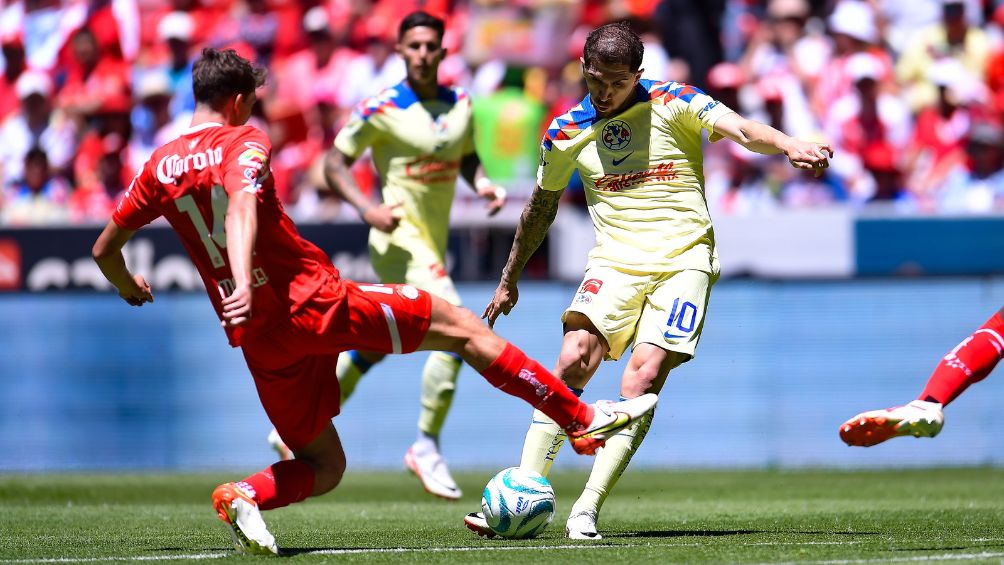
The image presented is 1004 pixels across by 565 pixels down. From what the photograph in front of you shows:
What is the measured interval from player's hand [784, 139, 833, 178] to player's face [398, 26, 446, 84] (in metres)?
4.09

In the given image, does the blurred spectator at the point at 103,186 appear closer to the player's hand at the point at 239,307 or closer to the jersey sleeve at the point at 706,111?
the jersey sleeve at the point at 706,111

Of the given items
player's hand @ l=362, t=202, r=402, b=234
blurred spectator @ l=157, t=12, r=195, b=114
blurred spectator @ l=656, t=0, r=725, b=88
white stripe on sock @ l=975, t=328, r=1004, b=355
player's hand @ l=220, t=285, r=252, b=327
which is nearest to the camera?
player's hand @ l=220, t=285, r=252, b=327

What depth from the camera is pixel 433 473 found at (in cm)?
983

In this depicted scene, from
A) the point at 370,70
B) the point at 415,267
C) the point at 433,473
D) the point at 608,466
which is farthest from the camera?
the point at 370,70

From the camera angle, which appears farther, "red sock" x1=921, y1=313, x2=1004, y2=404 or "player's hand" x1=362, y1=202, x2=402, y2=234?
"player's hand" x1=362, y1=202, x2=402, y2=234

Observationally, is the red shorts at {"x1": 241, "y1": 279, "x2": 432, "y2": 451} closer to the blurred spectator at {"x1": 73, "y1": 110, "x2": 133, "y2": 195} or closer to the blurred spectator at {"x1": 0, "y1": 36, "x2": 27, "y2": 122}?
the blurred spectator at {"x1": 73, "y1": 110, "x2": 133, "y2": 195}

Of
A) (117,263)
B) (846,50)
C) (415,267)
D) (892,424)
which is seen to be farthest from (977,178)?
(117,263)

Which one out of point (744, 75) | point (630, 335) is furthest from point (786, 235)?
point (630, 335)

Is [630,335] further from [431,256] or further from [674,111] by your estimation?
[431,256]

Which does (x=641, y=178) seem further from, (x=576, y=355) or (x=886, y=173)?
(x=886, y=173)

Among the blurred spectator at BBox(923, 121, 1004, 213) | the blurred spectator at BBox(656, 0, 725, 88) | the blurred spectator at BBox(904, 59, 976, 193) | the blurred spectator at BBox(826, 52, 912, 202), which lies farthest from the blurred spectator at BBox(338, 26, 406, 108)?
the blurred spectator at BBox(923, 121, 1004, 213)

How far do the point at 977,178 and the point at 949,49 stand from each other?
2010mm

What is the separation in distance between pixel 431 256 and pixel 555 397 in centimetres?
395

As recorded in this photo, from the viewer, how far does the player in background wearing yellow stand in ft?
32.2
